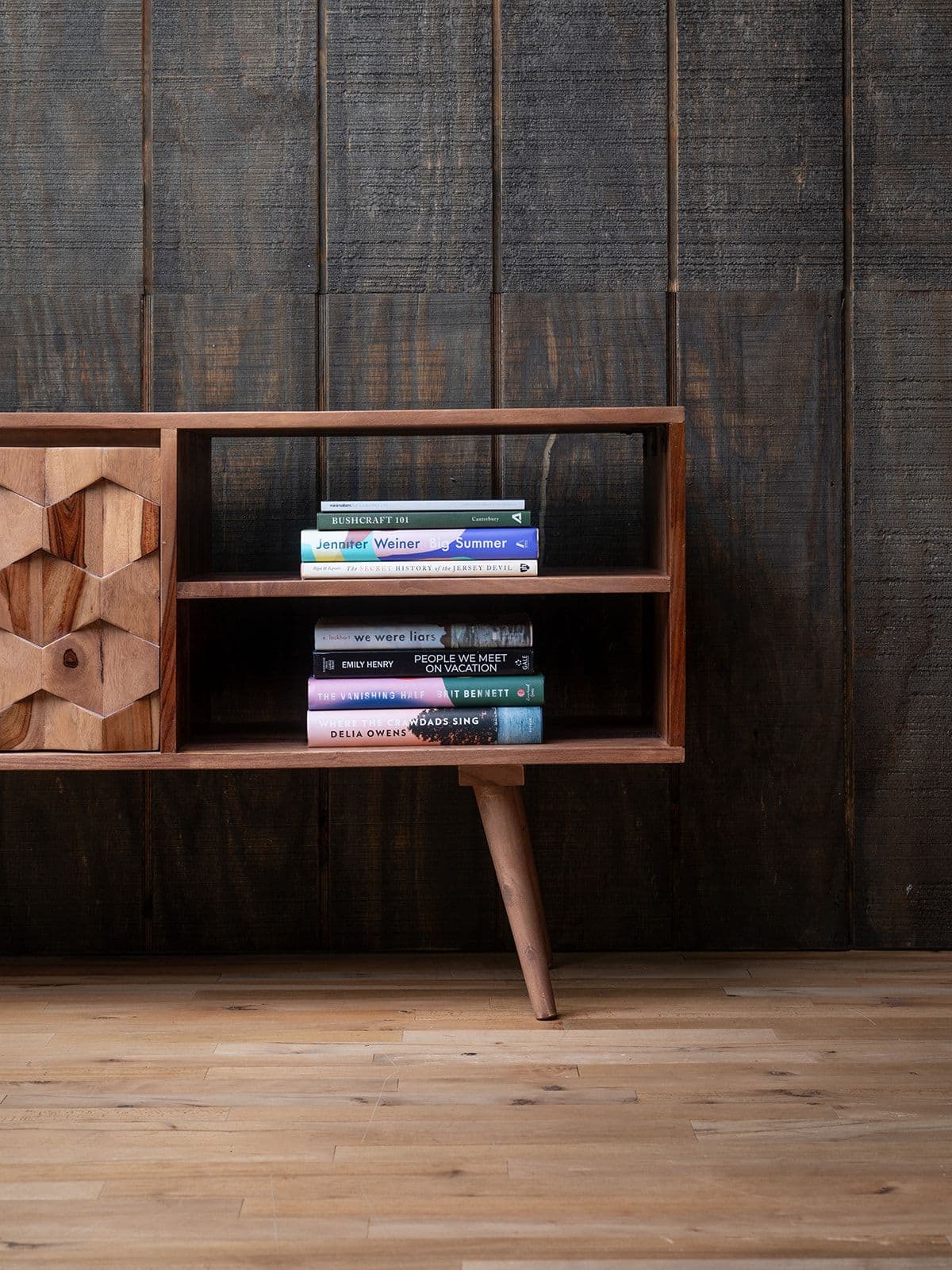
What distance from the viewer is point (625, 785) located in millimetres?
1618

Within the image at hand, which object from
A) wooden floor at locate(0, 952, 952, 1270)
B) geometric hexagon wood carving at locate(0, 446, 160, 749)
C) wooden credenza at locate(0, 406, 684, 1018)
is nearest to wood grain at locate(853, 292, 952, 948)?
wooden floor at locate(0, 952, 952, 1270)

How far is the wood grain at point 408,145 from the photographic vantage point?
62.7 inches

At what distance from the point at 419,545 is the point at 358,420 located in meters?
0.17

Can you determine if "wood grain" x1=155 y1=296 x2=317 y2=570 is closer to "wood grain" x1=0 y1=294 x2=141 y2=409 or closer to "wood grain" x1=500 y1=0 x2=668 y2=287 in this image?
Answer: "wood grain" x1=0 y1=294 x2=141 y2=409

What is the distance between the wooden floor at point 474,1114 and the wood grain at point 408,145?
40.8 inches

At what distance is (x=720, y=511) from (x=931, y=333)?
0.41m

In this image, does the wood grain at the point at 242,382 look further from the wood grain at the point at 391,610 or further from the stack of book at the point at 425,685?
the stack of book at the point at 425,685

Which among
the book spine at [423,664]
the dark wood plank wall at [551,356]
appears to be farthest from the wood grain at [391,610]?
the book spine at [423,664]

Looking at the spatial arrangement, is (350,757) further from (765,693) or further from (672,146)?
(672,146)

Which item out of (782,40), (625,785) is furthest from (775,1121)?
(782,40)

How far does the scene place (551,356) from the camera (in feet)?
5.26

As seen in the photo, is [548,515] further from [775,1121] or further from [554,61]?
[775,1121]

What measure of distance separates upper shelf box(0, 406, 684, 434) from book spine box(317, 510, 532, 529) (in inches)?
4.3

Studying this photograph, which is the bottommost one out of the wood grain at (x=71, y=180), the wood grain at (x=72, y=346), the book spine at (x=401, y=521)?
the book spine at (x=401, y=521)
